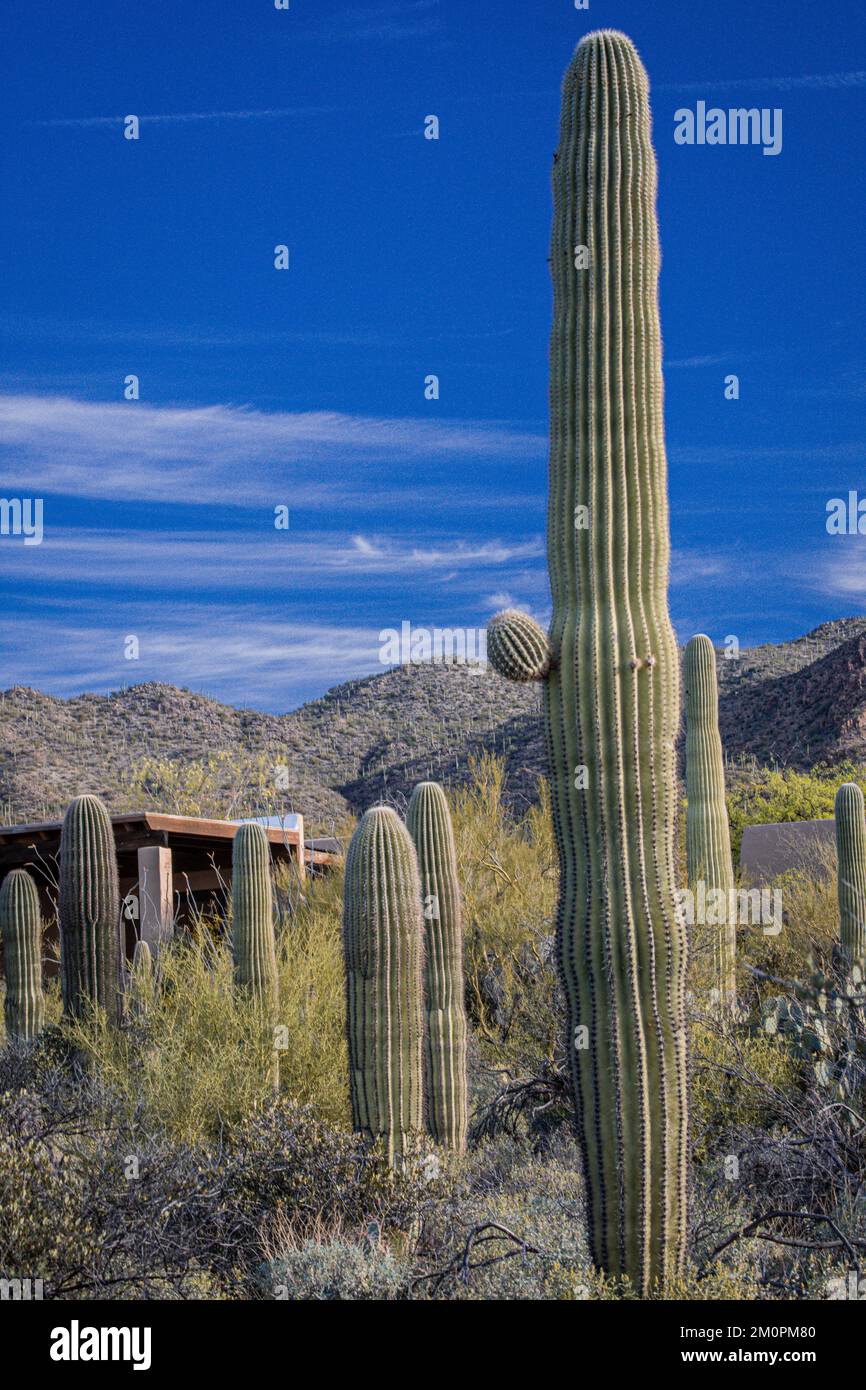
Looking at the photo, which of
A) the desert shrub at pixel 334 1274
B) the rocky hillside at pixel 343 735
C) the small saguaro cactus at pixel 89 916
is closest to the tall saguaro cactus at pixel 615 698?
the desert shrub at pixel 334 1274

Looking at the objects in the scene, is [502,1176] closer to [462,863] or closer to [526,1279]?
[526,1279]

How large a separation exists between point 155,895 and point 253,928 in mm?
4254

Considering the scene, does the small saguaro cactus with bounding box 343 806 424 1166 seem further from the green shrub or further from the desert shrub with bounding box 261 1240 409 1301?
the green shrub

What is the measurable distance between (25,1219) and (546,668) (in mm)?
3545

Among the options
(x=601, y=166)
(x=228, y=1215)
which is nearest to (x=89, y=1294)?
(x=228, y=1215)

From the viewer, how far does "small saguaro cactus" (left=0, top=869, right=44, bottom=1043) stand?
40.6 ft

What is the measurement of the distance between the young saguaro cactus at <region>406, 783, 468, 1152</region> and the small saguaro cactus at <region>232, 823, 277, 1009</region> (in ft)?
6.48

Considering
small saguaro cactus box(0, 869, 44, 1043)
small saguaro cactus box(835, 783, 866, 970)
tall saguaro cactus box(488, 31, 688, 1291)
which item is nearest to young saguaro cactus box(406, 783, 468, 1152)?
tall saguaro cactus box(488, 31, 688, 1291)

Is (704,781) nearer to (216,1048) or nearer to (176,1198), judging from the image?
(216,1048)

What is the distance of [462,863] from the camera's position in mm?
16891

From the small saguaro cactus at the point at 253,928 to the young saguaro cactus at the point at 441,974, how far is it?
197cm

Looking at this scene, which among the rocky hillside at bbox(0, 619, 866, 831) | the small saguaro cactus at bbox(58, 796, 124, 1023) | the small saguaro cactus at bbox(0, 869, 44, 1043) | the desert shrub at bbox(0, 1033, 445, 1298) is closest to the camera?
the desert shrub at bbox(0, 1033, 445, 1298)

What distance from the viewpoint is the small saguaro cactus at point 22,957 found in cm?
1238

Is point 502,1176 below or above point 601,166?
below
